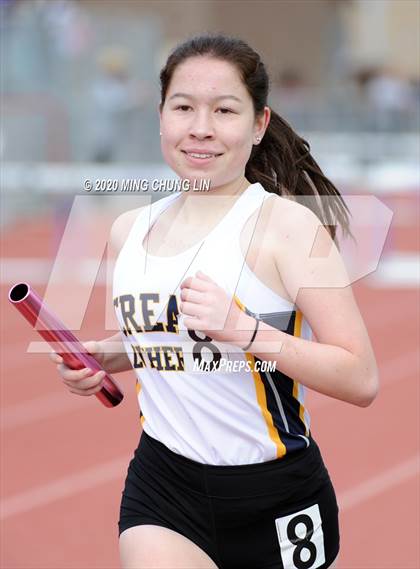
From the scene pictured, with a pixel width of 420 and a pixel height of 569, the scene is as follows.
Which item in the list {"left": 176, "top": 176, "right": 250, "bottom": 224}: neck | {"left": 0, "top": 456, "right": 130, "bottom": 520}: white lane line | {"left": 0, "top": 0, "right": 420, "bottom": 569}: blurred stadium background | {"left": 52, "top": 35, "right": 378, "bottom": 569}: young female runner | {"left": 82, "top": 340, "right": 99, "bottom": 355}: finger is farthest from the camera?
{"left": 0, "top": 456, "right": 130, "bottom": 520}: white lane line

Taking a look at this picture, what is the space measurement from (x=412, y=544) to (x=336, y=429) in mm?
2080

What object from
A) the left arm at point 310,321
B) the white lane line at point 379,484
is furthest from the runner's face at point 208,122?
the white lane line at point 379,484

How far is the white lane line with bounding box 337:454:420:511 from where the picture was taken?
6.30 metres

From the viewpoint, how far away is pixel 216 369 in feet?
10.1

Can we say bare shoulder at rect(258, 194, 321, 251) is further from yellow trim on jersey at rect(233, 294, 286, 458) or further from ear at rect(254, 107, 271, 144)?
yellow trim on jersey at rect(233, 294, 286, 458)

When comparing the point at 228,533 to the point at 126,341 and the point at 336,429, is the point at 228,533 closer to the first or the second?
the point at 126,341

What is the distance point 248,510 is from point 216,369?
373 millimetres

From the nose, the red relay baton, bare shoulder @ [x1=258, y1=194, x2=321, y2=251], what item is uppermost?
the nose

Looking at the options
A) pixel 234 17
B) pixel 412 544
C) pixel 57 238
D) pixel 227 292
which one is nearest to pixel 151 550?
pixel 227 292

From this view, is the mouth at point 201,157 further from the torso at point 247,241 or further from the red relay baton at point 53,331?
the red relay baton at point 53,331

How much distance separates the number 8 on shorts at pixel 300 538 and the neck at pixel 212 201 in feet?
2.67

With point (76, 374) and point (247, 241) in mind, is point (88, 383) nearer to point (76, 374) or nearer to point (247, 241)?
point (76, 374)

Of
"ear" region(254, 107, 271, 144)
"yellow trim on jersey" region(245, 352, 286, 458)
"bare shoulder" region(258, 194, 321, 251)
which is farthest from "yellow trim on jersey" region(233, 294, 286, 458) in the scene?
"ear" region(254, 107, 271, 144)

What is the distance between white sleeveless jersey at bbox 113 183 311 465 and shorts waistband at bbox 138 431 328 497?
0.02 metres
